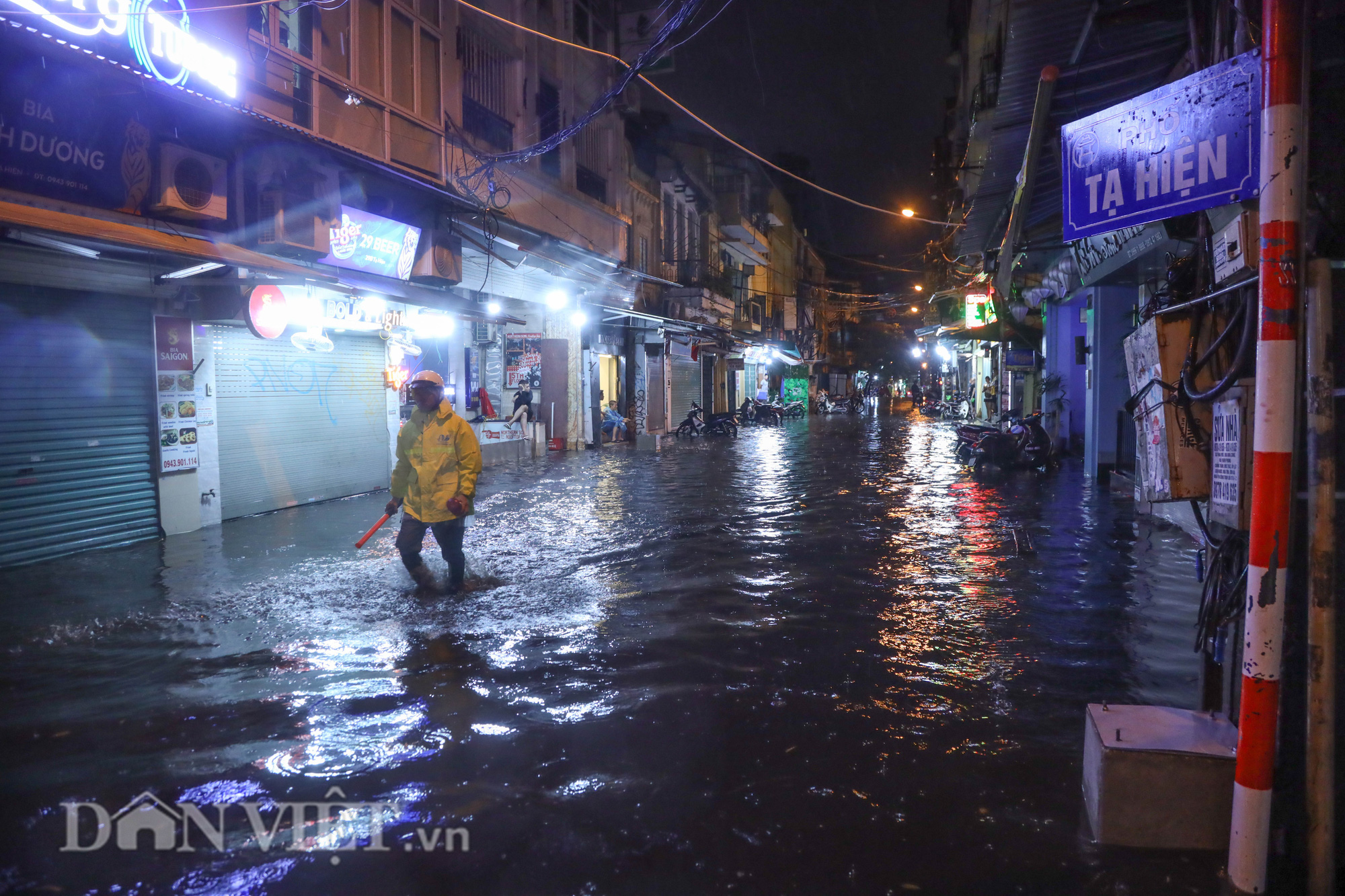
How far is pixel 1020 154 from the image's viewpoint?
8.20 m

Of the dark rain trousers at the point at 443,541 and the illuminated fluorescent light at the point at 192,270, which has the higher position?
the illuminated fluorescent light at the point at 192,270

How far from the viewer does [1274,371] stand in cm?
244

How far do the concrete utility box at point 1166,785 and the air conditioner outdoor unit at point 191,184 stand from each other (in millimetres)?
9516

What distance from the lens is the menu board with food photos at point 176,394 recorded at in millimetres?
9273

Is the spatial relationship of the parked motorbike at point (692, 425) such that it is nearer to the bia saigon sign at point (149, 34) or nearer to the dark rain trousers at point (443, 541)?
the bia saigon sign at point (149, 34)

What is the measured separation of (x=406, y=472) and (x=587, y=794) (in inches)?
157

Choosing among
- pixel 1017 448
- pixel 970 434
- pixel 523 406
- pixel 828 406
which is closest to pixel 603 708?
pixel 1017 448

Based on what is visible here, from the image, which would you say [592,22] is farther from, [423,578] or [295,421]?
[423,578]

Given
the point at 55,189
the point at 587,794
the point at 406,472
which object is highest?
the point at 55,189

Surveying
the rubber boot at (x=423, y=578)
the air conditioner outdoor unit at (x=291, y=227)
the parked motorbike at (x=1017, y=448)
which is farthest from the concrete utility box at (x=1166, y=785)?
the parked motorbike at (x=1017, y=448)

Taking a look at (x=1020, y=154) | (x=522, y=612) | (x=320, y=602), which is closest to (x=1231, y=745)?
(x=522, y=612)

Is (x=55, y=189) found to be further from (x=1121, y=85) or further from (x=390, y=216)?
(x=1121, y=85)

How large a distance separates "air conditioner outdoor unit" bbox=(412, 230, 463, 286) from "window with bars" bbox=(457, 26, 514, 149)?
2512mm

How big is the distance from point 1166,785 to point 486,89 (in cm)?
1639
